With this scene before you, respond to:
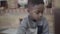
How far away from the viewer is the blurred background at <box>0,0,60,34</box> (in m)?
0.92

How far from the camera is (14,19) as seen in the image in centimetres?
94

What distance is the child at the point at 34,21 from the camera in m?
0.92

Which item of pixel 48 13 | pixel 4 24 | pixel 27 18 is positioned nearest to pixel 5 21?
pixel 4 24

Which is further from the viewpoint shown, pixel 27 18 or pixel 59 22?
pixel 27 18

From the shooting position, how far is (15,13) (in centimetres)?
94

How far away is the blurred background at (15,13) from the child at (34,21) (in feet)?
0.08

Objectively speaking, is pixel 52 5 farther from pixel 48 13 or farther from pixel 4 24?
pixel 4 24

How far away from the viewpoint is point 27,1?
93 centimetres

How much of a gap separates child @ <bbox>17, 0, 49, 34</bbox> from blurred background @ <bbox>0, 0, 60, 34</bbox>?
24mm

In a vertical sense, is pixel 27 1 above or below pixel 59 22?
above

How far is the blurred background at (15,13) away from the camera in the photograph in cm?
Result: 92

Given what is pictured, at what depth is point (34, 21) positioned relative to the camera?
943mm

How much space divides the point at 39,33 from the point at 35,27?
0.04m

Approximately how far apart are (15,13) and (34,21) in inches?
4.7
